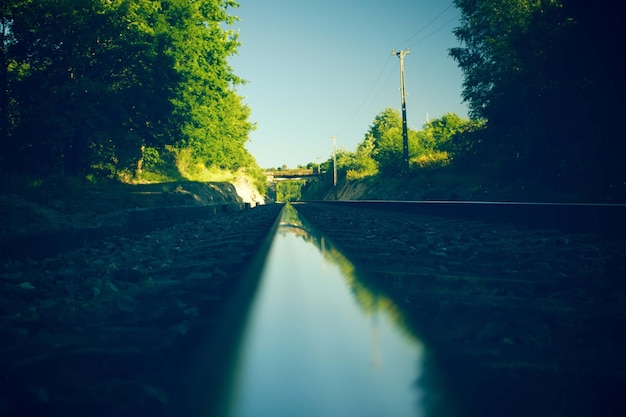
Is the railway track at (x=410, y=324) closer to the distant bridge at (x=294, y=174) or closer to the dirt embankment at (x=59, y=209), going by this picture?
the dirt embankment at (x=59, y=209)

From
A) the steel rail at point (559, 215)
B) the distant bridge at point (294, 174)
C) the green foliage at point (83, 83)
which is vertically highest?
the distant bridge at point (294, 174)

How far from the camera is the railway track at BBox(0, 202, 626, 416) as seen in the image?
799 mm

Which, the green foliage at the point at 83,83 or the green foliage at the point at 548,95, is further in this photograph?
the green foliage at the point at 548,95

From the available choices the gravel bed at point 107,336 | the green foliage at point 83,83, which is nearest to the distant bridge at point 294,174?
the green foliage at point 83,83

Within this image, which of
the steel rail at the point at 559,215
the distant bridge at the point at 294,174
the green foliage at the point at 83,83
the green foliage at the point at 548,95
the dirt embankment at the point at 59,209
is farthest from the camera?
the distant bridge at the point at 294,174

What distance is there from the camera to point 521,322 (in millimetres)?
1340

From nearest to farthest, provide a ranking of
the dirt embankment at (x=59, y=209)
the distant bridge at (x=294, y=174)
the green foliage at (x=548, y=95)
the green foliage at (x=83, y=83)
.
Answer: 1. the dirt embankment at (x=59, y=209)
2. the green foliage at (x=83, y=83)
3. the green foliage at (x=548, y=95)
4. the distant bridge at (x=294, y=174)

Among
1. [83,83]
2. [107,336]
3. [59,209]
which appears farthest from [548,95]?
[107,336]

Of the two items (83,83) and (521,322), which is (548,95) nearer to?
(83,83)

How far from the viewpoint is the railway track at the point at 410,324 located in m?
0.80

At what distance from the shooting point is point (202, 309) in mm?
1567

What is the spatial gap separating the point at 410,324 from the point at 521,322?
1.42 feet

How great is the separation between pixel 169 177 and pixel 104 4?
1536 centimetres

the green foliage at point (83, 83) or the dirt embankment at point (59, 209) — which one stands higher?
the green foliage at point (83, 83)
